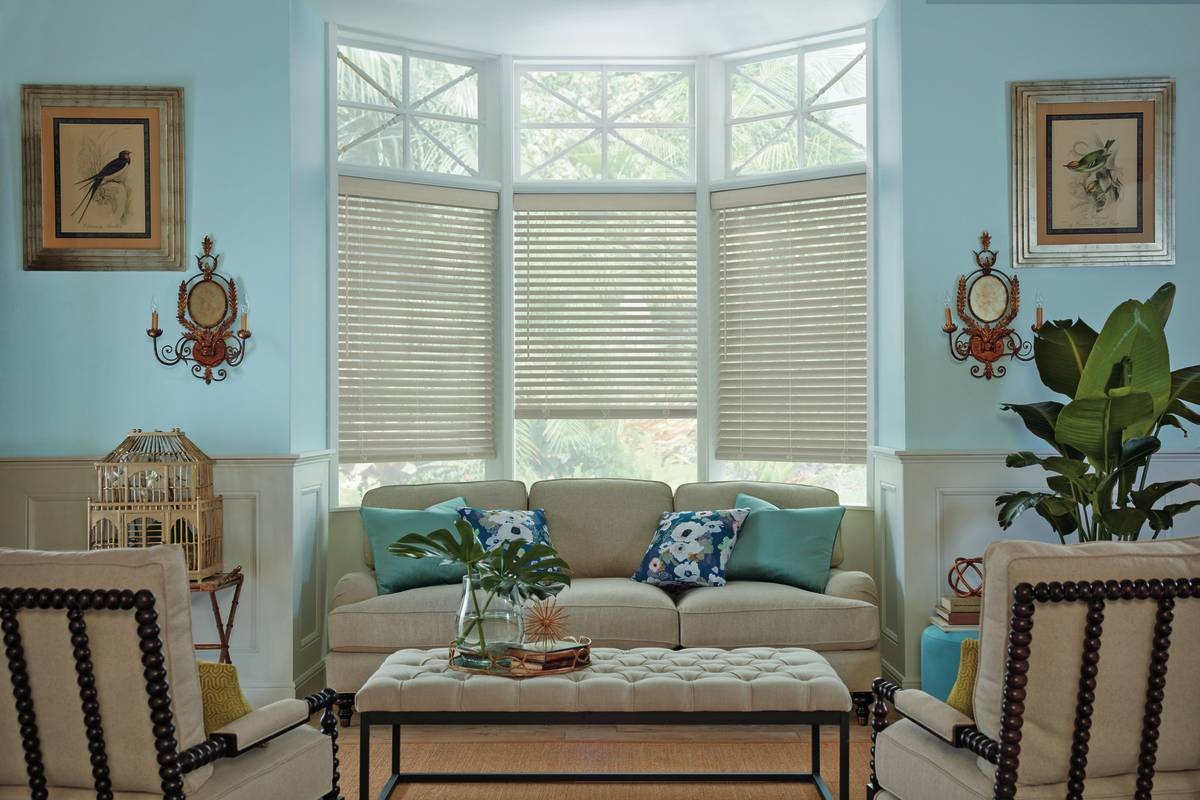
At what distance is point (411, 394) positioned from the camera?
520cm

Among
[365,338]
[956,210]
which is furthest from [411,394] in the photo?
[956,210]

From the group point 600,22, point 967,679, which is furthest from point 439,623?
point 600,22

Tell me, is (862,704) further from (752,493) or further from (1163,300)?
(1163,300)

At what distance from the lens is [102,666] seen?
6.75 ft

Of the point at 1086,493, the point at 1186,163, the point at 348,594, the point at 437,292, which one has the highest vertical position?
the point at 1186,163

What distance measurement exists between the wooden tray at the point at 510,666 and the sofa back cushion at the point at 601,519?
1.61 metres

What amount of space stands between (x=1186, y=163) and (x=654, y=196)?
2.46m

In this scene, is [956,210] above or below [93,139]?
below

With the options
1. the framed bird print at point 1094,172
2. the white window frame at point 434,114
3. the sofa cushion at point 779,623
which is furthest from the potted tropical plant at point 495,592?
the framed bird print at point 1094,172

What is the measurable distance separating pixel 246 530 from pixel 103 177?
1664mm

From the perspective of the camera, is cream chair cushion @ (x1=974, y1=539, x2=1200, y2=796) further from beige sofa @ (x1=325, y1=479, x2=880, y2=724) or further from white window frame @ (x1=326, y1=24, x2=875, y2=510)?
white window frame @ (x1=326, y1=24, x2=875, y2=510)

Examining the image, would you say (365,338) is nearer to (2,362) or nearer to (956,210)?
(2,362)

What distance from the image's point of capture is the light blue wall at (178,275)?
443cm

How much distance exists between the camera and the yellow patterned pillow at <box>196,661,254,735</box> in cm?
229
